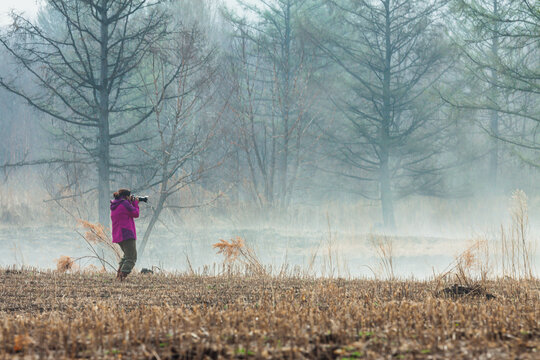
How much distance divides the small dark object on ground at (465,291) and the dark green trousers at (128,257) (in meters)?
4.28

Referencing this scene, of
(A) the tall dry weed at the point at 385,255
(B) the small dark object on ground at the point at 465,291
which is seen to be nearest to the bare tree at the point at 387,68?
(A) the tall dry weed at the point at 385,255

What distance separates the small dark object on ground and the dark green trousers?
4.28 metres

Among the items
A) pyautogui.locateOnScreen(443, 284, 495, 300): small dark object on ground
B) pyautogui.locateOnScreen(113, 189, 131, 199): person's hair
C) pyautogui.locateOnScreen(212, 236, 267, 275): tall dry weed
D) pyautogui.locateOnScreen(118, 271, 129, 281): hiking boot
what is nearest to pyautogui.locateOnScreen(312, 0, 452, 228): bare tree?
pyautogui.locateOnScreen(212, 236, 267, 275): tall dry weed

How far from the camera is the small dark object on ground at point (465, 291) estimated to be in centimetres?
627

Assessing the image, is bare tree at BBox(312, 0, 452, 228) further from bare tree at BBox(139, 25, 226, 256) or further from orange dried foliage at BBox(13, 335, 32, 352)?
orange dried foliage at BBox(13, 335, 32, 352)

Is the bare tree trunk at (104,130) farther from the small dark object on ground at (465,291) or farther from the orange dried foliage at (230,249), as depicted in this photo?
the small dark object on ground at (465,291)

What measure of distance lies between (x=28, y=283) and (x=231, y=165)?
58.1ft

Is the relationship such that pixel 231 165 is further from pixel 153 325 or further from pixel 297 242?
pixel 153 325

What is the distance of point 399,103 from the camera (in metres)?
23.0

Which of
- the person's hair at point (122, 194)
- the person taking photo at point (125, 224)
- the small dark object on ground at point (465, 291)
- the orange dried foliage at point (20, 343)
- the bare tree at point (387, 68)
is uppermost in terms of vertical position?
the bare tree at point (387, 68)

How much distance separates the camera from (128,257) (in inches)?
333

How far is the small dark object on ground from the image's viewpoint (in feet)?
20.6

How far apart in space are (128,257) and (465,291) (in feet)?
15.1

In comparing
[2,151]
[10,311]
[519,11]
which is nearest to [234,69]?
[519,11]
